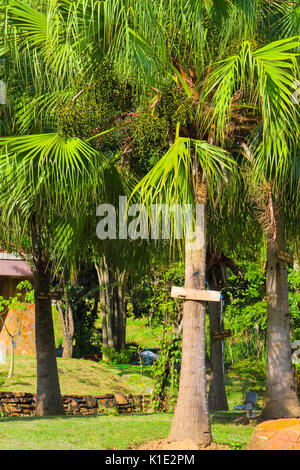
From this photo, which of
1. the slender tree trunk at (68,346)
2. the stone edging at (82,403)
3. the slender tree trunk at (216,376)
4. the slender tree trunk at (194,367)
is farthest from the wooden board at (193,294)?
the slender tree trunk at (68,346)

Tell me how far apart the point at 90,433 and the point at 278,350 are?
12.1ft

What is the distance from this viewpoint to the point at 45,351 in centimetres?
1393

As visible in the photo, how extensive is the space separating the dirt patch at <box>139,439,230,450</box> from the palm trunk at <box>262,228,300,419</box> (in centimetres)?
272

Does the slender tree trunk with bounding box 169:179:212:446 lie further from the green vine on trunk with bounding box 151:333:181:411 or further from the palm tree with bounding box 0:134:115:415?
the green vine on trunk with bounding box 151:333:181:411

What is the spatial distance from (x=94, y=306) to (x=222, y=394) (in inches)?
628

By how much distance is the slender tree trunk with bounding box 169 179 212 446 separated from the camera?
8.46m

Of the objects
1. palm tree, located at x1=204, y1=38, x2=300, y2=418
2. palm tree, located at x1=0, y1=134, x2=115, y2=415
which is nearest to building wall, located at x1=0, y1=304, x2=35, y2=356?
palm tree, located at x1=0, y1=134, x2=115, y2=415

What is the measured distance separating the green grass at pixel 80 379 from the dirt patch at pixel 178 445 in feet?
33.0

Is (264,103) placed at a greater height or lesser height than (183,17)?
lesser

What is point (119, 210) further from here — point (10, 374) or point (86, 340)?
point (86, 340)

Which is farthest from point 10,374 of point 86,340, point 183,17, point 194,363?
point 183,17

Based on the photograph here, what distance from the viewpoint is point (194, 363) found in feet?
28.8

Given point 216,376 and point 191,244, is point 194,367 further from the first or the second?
point 216,376

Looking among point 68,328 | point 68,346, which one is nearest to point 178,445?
point 68,328
